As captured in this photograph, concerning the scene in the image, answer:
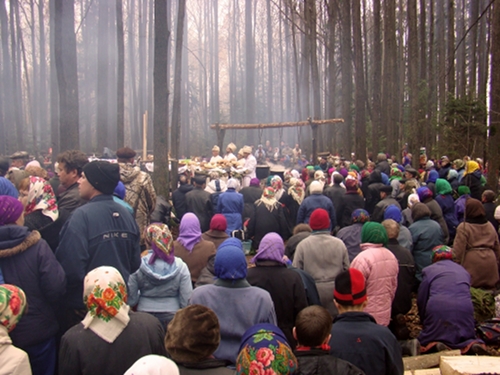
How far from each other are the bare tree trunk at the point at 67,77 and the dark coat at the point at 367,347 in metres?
9.52

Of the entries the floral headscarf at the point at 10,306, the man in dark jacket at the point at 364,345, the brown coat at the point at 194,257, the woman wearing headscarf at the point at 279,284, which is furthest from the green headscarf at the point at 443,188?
the floral headscarf at the point at 10,306

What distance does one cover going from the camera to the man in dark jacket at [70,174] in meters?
5.29

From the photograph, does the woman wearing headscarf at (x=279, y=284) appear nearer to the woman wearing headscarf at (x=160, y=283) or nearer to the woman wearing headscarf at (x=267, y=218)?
the woman wearing headscarf at (x=160, y=283)

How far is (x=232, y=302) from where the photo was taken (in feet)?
12.6

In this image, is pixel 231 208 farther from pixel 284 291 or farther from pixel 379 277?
pixel 284 291

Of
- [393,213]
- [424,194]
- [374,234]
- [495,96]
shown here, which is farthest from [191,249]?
[495,96]

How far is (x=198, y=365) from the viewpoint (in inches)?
111

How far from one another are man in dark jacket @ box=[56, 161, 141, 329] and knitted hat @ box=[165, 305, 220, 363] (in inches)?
60.4

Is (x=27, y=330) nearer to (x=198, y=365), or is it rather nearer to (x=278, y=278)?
(x=198, y=365)

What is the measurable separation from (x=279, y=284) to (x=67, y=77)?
9713mm

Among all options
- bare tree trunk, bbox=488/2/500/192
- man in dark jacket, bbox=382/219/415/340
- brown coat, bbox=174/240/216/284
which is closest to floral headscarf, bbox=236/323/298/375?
brown coat, bbox=174/240/216/284

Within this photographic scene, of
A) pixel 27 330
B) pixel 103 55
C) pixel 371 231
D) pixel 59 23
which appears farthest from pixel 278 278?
pixel 103 55

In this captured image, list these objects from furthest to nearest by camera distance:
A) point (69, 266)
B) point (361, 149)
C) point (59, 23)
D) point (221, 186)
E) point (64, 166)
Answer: point (361, 149) < point (59, 23) < point (221, 186) < point (64, 166) < point (69, 266)

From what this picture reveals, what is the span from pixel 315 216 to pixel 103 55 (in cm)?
2786
